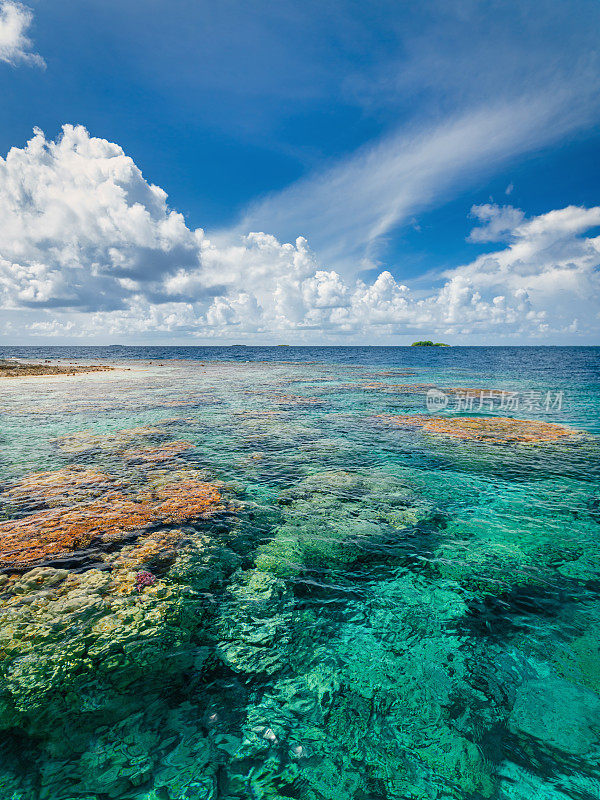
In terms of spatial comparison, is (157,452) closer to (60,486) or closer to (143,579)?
(60,486)

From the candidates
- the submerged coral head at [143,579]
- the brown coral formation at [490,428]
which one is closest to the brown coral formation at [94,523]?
the submerged coral head at [143,579]

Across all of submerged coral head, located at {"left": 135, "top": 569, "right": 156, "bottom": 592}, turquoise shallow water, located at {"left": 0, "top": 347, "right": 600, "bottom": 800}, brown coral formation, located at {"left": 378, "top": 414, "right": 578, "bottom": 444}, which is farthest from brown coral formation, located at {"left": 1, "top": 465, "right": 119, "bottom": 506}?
brown coral formation, located at {"left": 378, "top": 414, "right": 578, "bottom": 444}

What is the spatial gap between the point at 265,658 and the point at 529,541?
8.46m

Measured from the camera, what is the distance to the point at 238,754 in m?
4.96

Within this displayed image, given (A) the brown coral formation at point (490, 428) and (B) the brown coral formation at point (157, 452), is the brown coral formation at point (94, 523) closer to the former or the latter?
(B) the brown coral formation at point (157, 452)

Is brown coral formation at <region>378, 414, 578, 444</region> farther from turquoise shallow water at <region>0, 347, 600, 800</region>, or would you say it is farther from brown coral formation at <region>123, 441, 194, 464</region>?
brown coral formation at <region>123, 441, 194, 464</region>

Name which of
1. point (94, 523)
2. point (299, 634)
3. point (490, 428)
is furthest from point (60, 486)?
point (490, 428)

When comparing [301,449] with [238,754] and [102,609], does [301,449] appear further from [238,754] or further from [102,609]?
[238,754]

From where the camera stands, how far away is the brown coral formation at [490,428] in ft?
72.5

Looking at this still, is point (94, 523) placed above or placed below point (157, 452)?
above

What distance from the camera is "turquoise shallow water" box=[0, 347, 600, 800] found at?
15.8ft

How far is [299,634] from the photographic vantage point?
23.0 feet

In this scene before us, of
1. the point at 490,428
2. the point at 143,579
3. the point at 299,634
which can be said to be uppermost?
the point at 143,579

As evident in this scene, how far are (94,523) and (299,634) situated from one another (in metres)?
7.38
